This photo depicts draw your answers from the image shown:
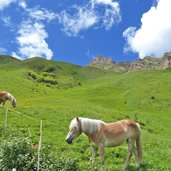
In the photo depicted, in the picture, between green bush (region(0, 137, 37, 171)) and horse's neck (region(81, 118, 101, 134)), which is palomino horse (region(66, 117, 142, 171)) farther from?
green bush (region(0, 137, 37, 171))

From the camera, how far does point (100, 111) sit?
2088 inches

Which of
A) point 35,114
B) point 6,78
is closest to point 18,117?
point 35,114

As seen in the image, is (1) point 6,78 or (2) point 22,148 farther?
(1) point 6,78

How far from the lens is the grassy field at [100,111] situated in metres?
20.7

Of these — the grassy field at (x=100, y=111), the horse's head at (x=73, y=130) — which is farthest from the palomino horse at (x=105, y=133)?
the grassy field at (x=100, y=111)

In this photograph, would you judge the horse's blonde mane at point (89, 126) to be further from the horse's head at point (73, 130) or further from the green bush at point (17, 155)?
the green bush at point (17, 155)

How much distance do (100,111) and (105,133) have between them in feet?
120

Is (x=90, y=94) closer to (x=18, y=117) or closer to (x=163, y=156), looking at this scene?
(x=18, y=117)

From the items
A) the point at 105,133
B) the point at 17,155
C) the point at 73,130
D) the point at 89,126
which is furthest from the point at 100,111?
the point at 17,155

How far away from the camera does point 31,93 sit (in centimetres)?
8994

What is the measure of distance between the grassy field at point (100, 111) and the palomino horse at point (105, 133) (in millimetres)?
889

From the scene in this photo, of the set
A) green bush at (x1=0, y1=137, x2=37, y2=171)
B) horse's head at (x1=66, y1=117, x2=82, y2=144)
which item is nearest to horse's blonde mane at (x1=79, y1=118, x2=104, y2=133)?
horse's head at (x1=66, y1=117, x2=82, y2=144)

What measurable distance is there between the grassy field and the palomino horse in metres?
0.89

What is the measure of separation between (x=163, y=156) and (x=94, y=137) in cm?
682
